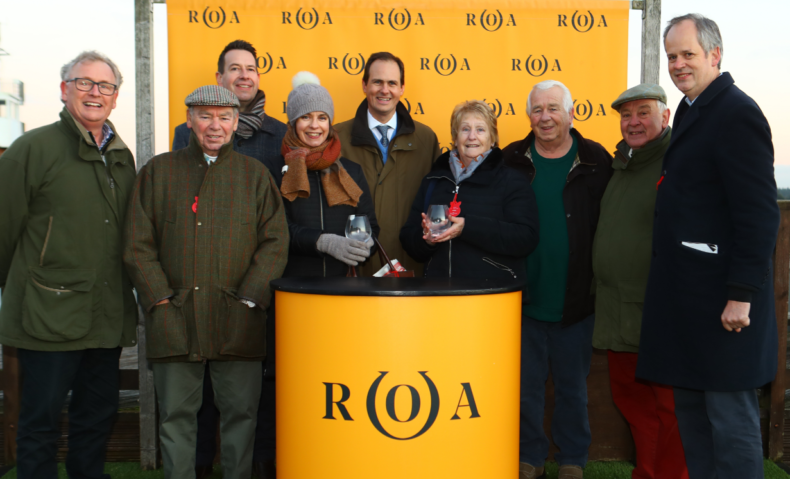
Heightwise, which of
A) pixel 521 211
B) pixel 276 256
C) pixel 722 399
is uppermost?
pixel 521 211

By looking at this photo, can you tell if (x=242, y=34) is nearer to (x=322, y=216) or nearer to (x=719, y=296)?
(x=322, y=216)

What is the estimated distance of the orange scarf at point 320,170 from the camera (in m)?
2.88

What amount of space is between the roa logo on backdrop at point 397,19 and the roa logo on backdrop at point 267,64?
2.00 ft

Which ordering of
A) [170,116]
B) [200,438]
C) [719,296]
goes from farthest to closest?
[170,116] < [200,438] < [719,296]

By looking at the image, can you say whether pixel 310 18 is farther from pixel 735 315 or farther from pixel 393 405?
pixel 735 315

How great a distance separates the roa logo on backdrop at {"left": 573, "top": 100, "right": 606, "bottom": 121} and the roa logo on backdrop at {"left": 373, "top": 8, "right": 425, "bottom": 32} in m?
1.11

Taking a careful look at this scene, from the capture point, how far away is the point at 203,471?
341 centimetres

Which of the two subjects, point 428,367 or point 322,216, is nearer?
point 428,367

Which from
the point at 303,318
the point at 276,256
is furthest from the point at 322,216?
the point at 303,318

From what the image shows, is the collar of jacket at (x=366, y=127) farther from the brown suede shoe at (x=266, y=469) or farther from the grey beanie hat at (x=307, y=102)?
the brown suede shoe at (x=266, y=469)

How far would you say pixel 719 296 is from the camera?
224cm

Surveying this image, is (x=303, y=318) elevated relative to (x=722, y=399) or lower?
elevated

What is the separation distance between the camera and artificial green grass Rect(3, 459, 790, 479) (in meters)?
3.45

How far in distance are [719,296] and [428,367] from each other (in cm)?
109
